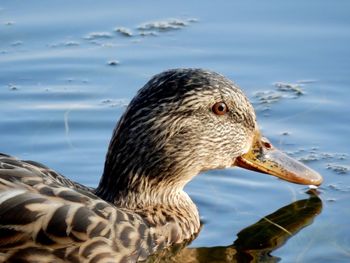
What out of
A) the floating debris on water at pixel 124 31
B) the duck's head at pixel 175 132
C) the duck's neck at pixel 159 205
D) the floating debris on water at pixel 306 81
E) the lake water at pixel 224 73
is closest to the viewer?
the duck's head at pixel 175 132

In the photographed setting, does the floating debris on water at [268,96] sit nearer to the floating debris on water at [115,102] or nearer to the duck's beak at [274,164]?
the floating debris on water at [115,102]

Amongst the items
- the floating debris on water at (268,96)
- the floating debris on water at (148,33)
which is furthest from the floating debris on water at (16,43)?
the floating debris on water at (268,96)

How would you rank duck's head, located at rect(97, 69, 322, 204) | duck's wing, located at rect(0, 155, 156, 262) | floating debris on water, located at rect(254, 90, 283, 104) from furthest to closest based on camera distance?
floating debris on water, located at rect(254, 90, 283, 104) → duck's head, located at rect(97, 69, 322, 204) → duck's wing, located at rect(0, 155, 156, 262)

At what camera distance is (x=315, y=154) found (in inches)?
430

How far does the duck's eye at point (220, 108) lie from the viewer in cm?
937

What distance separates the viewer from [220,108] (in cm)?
941

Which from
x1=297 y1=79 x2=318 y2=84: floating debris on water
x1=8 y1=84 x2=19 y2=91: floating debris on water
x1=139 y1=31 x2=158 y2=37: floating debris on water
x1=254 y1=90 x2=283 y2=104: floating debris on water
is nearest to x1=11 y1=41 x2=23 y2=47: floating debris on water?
x1=8 y1=84 x2=19 y2=91: floating debris on water

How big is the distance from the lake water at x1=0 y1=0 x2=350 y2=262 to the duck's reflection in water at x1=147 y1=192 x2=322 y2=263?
0.01 meters

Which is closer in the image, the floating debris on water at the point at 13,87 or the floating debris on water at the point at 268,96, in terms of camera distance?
the floating debris on water at the point at 268,96

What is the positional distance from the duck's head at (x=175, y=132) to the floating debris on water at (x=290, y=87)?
2.39m

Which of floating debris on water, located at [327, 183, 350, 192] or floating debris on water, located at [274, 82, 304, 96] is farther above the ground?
floating debris on water, located at [274, 82, 304, 96]

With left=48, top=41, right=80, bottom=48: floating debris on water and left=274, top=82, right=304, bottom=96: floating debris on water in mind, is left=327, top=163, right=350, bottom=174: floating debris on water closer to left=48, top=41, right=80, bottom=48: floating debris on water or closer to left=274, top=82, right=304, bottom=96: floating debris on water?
left=274, top=82, right=304, bottom=96: floating debris on water

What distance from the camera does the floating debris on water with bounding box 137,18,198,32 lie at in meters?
13.2

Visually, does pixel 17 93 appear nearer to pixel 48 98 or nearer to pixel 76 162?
pixel 48 98
